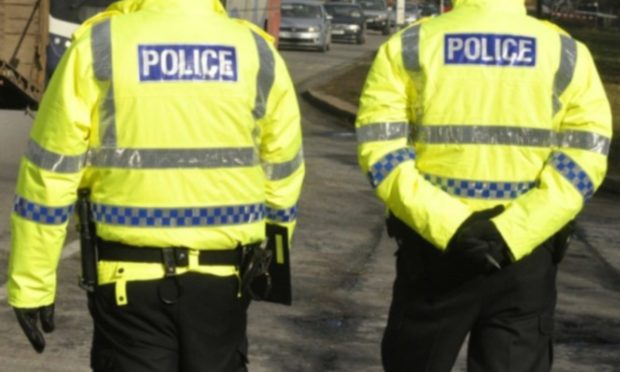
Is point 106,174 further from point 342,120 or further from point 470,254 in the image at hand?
point 342,120

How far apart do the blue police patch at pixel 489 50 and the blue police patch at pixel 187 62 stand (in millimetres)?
823

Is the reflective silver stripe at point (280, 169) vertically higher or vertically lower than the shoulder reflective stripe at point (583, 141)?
lower

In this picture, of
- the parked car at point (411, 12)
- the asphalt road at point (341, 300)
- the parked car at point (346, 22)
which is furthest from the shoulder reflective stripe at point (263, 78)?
the parked car at point (411, 12)

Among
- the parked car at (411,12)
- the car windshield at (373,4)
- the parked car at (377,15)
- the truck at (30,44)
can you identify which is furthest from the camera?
the parked car at (411,12)

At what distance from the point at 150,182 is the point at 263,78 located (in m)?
→ 0.47

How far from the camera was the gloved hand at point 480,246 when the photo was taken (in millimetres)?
5543

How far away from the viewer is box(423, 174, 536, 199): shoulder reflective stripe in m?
5.66

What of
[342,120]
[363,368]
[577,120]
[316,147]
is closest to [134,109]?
[577,120]

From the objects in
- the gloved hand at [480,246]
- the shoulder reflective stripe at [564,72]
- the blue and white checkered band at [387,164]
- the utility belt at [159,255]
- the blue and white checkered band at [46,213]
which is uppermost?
the shoulder reflective stripe at [564,72]

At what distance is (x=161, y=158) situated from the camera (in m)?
5.12

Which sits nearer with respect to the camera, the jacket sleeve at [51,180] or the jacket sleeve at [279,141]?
the jacket sleeve at [51,180]

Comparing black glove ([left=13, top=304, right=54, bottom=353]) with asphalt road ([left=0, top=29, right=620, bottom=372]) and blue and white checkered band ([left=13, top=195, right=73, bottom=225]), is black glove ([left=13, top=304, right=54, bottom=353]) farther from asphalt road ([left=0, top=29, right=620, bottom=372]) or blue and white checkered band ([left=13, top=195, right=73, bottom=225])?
asphalt road ([left=0, top=29, right=620, bottom=372])

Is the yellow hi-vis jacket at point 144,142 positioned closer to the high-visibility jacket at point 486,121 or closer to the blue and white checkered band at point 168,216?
the blue and white checkered band at point 168,216

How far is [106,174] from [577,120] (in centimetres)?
155
